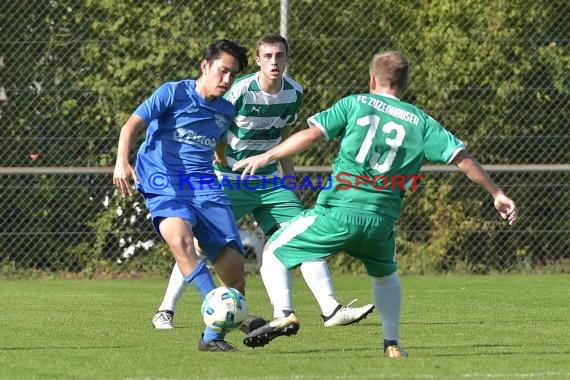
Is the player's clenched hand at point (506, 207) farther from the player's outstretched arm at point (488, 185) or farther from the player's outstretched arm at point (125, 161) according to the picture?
the player's outstretched arm at point (125, 161)

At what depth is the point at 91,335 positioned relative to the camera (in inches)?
289

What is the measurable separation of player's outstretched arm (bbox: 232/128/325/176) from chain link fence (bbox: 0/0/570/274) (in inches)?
269

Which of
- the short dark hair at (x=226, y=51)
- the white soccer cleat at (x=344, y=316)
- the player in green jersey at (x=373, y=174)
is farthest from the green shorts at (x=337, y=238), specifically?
the white soccer cleat at (x=344, y=316)

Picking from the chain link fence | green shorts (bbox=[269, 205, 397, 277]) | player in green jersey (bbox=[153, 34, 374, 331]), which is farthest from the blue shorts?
the chain link fence

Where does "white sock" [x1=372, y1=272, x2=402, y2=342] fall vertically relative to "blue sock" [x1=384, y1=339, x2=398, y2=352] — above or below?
above

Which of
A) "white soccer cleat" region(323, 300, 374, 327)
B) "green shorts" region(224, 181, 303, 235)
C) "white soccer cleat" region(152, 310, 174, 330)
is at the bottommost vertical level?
"white soccer cleat" region(152, 310, 174, 330)

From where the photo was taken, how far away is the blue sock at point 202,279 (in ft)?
21.3

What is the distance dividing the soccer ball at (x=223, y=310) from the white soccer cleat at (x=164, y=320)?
161cm

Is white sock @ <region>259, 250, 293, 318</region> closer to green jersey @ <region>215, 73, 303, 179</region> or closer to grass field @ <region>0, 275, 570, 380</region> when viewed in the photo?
grass field @ <region>0, 275, 570, 380</region>

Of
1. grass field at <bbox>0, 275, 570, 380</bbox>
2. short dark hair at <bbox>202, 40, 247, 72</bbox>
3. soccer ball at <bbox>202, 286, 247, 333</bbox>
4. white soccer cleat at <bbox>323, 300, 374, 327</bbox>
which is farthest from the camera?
white soccer cleat at <bbox>323, 300, 374, 327</bbox>

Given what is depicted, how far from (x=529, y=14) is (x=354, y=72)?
1.93 metres

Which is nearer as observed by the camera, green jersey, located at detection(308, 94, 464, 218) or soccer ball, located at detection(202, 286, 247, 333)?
green jersey, located at detection(308, 94, 464, 218)

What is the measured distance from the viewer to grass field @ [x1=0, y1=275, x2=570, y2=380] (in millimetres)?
5625

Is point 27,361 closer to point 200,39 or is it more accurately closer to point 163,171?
point 163,171
